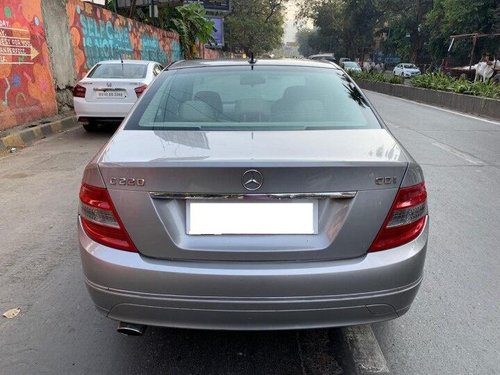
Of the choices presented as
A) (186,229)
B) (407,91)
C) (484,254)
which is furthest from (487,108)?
(186,229)

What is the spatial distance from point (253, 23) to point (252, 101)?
51.6 metres

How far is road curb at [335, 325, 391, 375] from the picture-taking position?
2.38m

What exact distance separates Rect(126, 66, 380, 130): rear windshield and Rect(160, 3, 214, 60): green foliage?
68.2 feet

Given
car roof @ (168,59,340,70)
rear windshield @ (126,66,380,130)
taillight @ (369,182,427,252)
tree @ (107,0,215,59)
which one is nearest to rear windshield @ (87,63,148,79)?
car roof @ (168,59,340,70)

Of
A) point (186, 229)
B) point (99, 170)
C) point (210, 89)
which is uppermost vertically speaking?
point (210, 89)

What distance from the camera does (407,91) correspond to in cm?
1953

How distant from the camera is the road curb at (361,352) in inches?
93.9

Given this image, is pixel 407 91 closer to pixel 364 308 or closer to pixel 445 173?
pixel 445 173

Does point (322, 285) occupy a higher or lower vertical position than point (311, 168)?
lower

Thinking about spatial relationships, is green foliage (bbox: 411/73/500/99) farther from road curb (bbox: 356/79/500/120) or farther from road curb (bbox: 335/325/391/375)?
road curb (bbox: 335/325/391/375)

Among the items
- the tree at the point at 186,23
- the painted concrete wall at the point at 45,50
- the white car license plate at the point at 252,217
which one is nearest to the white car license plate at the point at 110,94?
the painted concrete wall at the point at 45,50

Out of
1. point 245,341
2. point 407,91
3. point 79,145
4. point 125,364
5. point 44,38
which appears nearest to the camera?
Result: point 125,364

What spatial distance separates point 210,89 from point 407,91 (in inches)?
719

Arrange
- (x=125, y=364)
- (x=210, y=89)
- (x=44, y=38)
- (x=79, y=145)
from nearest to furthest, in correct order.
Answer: (x=125, y=364)
(x=210, y=89)
(x=79, y=145)
(x=44, y=38)
